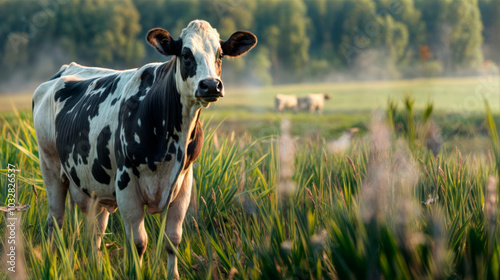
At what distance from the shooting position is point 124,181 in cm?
338

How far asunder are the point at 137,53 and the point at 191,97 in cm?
1689

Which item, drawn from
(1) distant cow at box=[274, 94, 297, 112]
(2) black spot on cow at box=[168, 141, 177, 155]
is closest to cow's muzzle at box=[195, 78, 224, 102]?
(2) black spot on cow at box=[168, 141, 177, 155]

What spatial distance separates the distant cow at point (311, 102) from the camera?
18000 millimetres

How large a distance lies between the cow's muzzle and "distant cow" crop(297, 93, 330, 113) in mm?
15215

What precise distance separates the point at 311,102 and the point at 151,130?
49.2 ft

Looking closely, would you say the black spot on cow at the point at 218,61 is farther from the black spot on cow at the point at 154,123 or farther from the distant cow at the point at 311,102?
the distant cow at the point at 311,102

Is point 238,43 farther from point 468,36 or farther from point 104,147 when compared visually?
point 468,36

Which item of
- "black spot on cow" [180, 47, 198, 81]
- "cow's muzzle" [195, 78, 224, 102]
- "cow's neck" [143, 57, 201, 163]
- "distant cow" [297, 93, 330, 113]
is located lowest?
"distant cow" [297, 93, 330, 113]

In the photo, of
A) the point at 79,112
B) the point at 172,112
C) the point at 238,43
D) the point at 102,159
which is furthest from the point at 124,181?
the point at 238,43

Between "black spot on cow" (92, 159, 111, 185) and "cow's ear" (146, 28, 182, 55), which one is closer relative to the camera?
"cow's ear" (146, 28, 182, 55)

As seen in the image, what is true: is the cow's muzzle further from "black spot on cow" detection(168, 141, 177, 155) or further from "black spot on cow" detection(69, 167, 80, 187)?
"black spot on cow" detection(69, 167, 80, 187)

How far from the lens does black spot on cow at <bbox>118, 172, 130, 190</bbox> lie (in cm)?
337

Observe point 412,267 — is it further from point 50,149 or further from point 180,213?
point 50,149

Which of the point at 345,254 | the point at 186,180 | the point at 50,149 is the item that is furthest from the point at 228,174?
the point at 345,254
